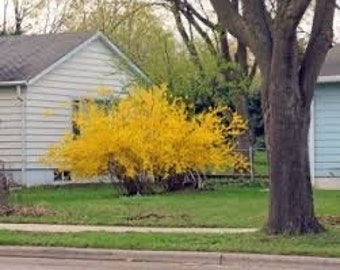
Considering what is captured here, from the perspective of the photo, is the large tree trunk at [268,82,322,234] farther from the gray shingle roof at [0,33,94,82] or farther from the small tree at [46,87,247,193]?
the gray shingle roof at [0,33,94,82]

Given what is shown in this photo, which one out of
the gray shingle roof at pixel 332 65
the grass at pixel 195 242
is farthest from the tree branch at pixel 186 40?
the grass at pixel 195 242

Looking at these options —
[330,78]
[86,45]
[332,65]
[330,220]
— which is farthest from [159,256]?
[86,45]

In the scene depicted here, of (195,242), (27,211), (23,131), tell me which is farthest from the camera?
(23,131)

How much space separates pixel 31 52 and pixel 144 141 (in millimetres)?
7913

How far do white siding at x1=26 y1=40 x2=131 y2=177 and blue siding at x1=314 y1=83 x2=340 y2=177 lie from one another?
7167mm

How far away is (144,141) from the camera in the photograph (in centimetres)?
2355

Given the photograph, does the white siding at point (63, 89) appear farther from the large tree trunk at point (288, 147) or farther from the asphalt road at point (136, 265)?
the large tree trunk at point (288, 147)

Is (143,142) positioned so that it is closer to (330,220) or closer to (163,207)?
(163,207)

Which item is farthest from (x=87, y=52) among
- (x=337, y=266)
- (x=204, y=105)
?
(x=337, y=266)

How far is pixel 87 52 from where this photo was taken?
30781 millimetres

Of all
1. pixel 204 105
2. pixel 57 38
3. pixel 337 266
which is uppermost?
pixel 57 38

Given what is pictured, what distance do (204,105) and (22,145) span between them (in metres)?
6.22

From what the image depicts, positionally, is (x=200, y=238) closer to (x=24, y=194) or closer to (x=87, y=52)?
(x=24, y=194)

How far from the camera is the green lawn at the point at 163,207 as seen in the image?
1802 centimetres
